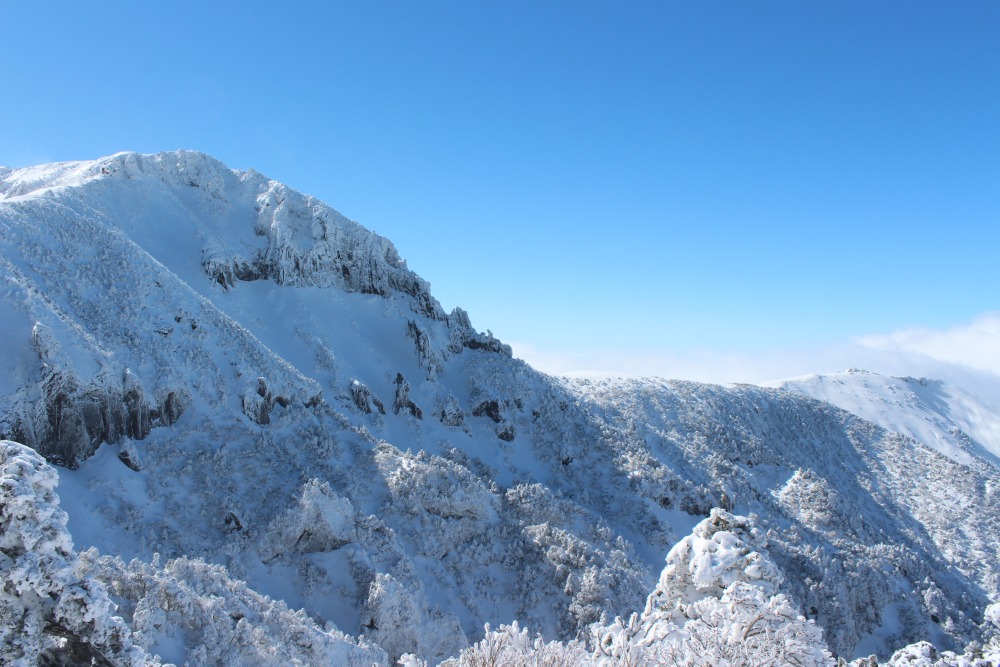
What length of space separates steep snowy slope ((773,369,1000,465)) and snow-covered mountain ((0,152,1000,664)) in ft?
72.9

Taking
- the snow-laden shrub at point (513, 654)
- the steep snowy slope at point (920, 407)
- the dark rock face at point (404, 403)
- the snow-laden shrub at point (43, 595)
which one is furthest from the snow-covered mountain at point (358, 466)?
the steep snowy slope at point (920, 407)

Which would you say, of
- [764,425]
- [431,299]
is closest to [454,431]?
[431,299]

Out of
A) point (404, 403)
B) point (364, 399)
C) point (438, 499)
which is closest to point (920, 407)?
point (404, 403)

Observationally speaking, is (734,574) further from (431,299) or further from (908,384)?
(908,384)

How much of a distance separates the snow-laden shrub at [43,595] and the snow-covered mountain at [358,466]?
0.11 metres

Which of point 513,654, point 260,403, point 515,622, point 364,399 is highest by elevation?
point 364,399

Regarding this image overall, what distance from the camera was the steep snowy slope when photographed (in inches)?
3986

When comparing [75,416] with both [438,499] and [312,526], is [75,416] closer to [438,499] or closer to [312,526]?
[312,526]

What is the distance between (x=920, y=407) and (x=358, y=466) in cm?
12837

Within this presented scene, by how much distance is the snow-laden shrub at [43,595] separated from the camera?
10.7 meters

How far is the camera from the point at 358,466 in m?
40.6

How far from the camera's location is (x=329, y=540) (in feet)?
105

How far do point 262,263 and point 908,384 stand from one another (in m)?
147

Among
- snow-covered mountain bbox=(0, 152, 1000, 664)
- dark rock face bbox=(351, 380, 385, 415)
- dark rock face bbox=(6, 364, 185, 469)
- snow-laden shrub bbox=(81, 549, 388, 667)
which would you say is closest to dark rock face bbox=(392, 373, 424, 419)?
snow-covered mountain bbox=(0, 152, 1000, 664)
